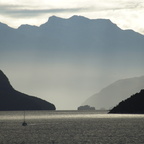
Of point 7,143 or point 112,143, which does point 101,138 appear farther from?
point 7,143

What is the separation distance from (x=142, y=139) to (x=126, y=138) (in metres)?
6.41

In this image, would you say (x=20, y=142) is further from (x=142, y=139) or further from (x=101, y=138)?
(x=142, y=139)

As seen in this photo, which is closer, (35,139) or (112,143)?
(112,143)

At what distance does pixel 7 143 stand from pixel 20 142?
4302mm

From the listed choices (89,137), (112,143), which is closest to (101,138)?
(89,137)

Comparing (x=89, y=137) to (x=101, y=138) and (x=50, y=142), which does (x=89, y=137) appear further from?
(x=50, y=142)

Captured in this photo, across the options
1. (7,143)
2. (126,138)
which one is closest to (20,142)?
(7,143)

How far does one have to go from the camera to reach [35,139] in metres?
176

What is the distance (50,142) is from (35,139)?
44.6ft

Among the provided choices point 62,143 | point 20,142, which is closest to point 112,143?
point 62,143

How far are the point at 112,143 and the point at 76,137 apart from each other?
83.3 ft

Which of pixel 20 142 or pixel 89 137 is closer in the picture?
pixel 20 142

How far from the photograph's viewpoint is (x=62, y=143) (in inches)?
6339

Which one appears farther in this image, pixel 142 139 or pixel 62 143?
pixel 142 139
